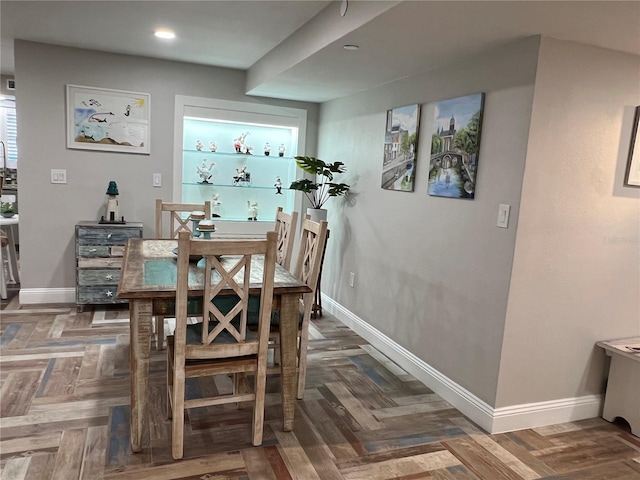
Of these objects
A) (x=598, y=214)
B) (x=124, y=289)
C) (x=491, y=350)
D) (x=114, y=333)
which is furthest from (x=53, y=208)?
(x=598, y=214)

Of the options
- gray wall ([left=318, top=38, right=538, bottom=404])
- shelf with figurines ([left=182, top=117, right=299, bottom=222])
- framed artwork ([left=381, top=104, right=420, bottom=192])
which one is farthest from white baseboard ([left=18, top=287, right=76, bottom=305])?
framed artwork ([left=381, top=104, right=420, bottom=192])

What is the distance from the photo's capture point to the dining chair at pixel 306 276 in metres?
2.67

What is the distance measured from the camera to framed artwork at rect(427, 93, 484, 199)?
8.69ft

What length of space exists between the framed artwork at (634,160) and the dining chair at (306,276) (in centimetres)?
171

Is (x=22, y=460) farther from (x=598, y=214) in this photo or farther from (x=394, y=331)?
(x=598, y=214)

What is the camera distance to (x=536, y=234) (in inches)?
96.2

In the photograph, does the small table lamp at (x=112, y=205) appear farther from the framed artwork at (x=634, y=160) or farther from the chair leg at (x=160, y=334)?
the framed artwork at (x=634, y=160)

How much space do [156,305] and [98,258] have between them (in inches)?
84.3

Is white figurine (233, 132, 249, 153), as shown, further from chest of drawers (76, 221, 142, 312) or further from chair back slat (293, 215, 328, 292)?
chair back slat (293, 215, 328, 292)

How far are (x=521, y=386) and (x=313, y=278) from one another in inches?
51.1

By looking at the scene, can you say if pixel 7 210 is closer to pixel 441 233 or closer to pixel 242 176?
pixel 242 176

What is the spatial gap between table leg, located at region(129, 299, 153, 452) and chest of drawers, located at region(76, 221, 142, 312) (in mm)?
2087

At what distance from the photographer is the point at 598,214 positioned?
8.50 ft

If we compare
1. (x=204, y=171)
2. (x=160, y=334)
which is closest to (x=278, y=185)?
(x=204, y=171)
